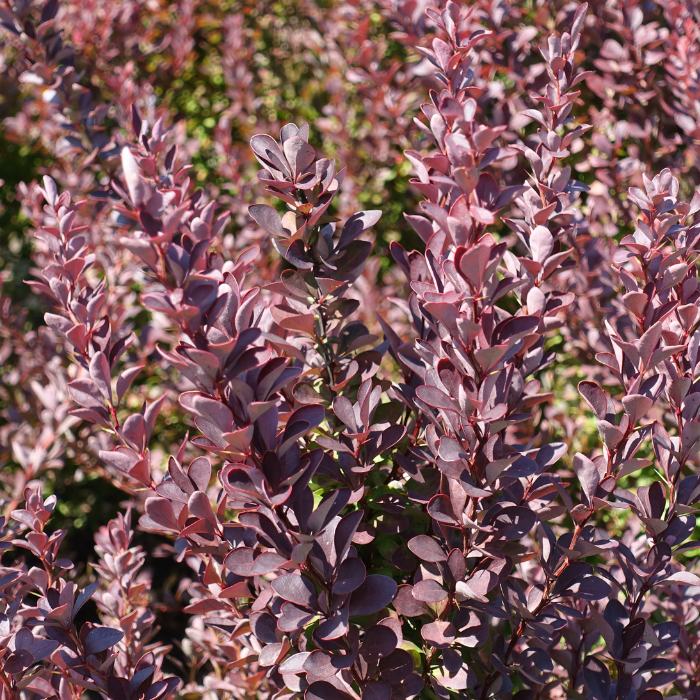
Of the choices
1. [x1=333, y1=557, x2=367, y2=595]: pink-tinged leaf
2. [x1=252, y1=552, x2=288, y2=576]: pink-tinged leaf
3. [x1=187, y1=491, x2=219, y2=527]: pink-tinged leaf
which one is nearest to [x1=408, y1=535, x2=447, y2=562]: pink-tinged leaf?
[x1=333, y1=557, x2=367, y2=595]: pink-tinged leaf

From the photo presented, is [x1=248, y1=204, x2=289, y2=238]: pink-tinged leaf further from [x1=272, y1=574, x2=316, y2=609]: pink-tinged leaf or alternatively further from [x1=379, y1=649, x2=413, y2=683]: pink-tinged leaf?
[x1=379, y1=649, x2=413, y2=683]: pink-tinged leaf

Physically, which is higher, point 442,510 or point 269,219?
point 269,219

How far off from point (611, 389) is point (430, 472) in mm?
1377

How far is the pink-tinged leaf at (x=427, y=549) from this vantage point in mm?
995

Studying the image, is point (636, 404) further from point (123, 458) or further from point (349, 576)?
point (123, 458)

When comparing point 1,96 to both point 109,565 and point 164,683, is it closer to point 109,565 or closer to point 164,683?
point 109,565

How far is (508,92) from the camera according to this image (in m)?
2.45

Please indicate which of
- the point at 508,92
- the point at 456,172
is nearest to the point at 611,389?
the point at 508,92

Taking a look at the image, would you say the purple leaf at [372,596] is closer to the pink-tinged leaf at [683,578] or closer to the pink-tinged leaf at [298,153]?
the pink-tinged leaf at [683,578]

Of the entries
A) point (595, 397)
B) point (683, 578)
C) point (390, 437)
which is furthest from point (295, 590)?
point (683, 578)

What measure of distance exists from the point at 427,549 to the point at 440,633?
149 millimetres

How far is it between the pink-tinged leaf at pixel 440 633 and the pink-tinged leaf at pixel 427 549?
0.41 ft

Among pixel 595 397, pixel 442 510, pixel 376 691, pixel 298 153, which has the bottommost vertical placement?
pixel 376 691

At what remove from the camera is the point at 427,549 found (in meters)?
1.00
